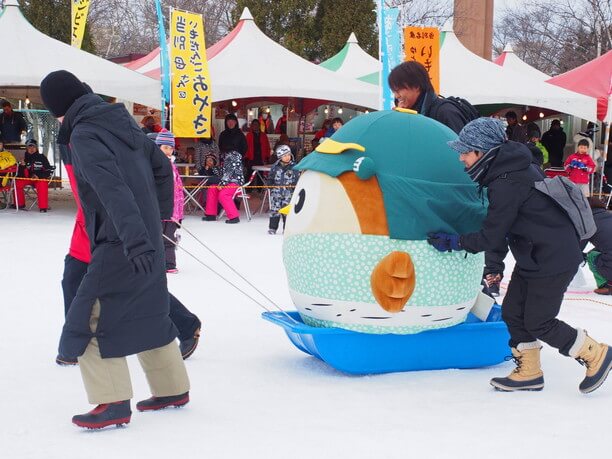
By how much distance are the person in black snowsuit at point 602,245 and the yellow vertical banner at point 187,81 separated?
6.69m

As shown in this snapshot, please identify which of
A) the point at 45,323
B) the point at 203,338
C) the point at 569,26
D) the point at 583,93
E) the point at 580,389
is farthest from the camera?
the point at 569,26

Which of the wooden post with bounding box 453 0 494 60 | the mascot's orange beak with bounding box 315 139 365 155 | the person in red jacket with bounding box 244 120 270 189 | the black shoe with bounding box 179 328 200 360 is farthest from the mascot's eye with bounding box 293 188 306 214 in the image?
the wooden post with bounding box 453 0 494 60

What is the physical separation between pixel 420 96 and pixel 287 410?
210 cm

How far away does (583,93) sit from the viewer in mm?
16609

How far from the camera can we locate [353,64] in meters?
19.5

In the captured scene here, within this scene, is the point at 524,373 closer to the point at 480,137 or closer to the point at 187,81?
the point at 480,137

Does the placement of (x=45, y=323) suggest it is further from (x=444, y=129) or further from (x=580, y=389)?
(x=580, y=389)

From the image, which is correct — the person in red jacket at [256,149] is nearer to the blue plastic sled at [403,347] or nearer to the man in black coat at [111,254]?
the blue plastic sled at [403,347]

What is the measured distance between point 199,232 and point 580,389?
774 centimetres

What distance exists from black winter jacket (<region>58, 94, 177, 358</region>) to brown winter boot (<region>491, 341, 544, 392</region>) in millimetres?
1762

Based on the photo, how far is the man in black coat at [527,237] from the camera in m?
4.32

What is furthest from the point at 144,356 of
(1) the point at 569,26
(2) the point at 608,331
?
(1) the point at 569,26

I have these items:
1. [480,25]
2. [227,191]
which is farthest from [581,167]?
[480,25]

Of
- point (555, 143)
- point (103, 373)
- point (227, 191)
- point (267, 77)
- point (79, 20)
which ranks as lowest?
point (103, 373)
